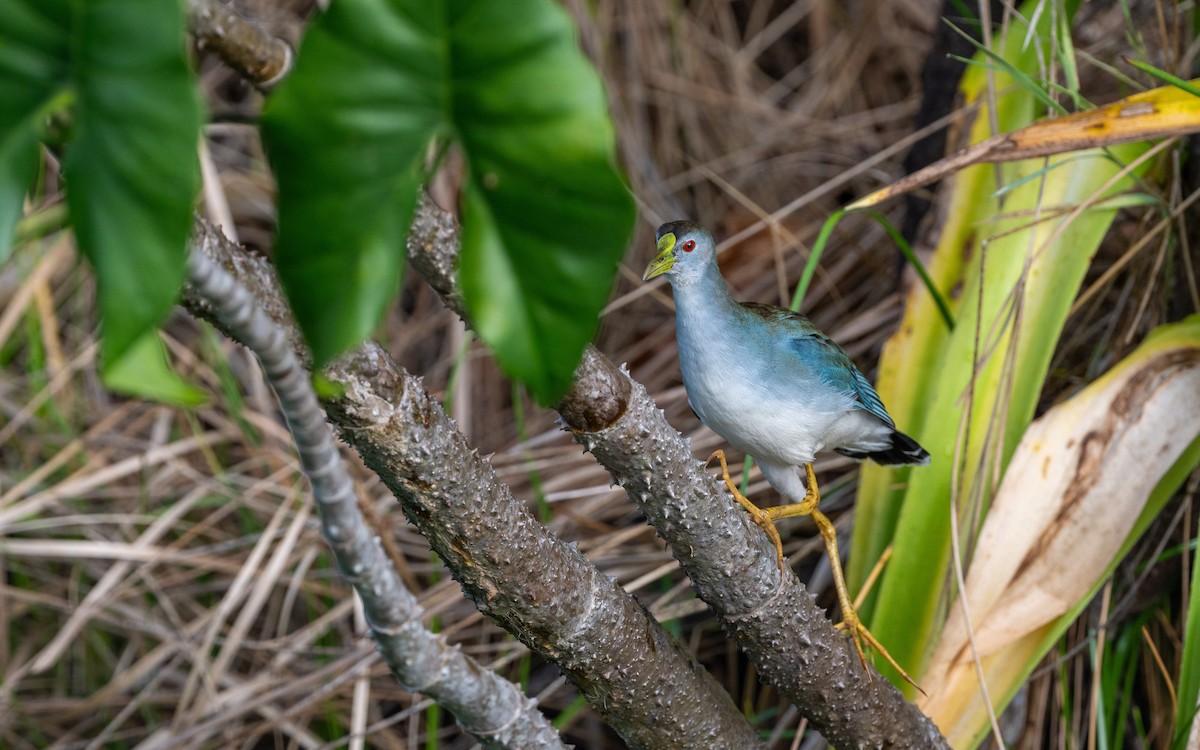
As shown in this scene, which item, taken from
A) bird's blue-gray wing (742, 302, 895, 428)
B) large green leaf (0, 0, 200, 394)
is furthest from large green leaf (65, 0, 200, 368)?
bird's blue-gray wing (742, 302, 895, 428)

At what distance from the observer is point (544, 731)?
123 centimetres

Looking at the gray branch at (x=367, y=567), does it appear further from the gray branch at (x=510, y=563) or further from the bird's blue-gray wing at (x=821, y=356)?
the bird's blue-gray wing at (x=821, y=356)

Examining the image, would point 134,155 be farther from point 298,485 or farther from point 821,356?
point 298,485

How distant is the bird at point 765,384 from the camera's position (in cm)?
156

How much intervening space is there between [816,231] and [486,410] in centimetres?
104

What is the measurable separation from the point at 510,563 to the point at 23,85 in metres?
0.78

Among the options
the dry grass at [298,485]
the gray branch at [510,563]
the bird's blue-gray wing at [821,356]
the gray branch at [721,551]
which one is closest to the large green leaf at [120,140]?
the gray branch at [510,563]

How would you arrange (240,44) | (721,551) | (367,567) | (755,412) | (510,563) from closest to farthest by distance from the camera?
(367,567), (240,44), (510,563), (721,551), (755,412)

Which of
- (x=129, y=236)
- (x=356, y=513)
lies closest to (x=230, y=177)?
(x=356, y=513)

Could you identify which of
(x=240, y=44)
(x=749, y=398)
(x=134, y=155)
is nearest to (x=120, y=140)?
(x=134, y=155)

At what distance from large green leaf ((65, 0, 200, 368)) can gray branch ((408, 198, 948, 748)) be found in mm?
583

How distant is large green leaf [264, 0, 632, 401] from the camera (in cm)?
37

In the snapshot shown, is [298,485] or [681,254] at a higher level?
[681,254]

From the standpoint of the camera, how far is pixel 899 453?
174 cm
